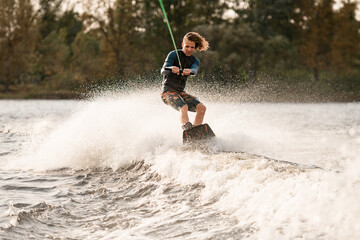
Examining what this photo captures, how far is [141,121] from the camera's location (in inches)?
400

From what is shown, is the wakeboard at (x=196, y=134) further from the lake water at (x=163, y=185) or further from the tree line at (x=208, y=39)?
the tree line at (x=208, y=39)

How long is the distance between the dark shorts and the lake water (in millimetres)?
682

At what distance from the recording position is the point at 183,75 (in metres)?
8.70

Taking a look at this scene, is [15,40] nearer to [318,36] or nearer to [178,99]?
[318,36]

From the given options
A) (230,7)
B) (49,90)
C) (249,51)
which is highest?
(230,7)

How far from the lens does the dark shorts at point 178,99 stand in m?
8.35

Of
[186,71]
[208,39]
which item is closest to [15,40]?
[208,39]

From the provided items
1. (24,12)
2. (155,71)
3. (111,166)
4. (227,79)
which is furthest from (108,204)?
(24,12)

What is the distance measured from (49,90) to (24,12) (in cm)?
811

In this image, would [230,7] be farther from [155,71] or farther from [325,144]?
[325,144]

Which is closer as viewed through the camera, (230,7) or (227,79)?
(227,79)

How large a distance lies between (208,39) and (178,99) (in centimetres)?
3612

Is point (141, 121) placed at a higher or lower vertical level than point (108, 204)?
higher

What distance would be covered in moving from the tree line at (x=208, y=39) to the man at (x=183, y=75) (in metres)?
30.9
